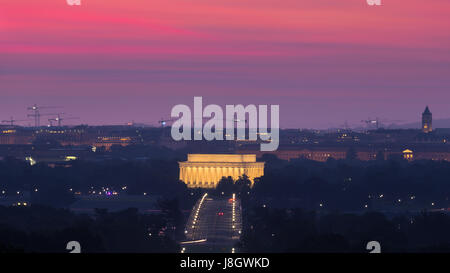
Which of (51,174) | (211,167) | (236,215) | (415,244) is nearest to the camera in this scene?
(415,244)

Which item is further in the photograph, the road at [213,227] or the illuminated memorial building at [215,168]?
the illuminated memorial building at [215,168]

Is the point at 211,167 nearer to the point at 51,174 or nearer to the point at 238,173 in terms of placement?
the point at 238,173

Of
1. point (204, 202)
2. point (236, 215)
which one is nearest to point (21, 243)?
point (236, 215)

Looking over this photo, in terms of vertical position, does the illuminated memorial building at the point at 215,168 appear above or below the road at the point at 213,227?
below

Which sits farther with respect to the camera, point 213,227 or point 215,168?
point 215,168

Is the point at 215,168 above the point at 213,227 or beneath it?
beneath
